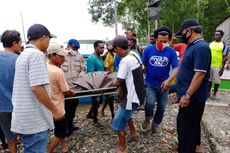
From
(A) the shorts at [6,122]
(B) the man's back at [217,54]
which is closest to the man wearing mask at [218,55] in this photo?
(B) the man's back at [217,54]

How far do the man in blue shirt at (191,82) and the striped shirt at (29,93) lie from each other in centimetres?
185

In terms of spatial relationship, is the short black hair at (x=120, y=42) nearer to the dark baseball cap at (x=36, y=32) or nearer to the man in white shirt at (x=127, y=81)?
the man in white shirt at (x=127, y=81)

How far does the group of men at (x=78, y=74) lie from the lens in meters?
2.78

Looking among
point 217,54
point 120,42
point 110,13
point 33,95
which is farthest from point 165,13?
point 33,95

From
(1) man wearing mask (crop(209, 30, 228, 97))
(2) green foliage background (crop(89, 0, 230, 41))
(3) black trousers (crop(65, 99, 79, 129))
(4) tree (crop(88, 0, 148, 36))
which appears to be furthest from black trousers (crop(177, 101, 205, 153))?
(4) tree (crop(88, 0, 148, 36))

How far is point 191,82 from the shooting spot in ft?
11.9

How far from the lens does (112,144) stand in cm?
488

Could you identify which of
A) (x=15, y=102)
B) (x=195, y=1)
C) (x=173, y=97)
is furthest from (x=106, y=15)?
(x=15, y=102)

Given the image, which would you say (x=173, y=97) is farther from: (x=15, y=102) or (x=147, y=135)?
(x=15, y=102)

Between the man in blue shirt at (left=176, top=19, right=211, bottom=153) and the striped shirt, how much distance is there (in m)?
1.85

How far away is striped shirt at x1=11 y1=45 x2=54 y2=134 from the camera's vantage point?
2684 mm

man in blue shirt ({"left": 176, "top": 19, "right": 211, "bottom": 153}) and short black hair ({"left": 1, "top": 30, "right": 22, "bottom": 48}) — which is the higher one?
short black hair ({"left": 1, "top": 30, "right": 22, "bottom": 48})

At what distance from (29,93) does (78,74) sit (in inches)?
114

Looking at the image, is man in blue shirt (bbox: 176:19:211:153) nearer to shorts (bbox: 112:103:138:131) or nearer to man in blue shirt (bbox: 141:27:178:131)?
shorts (bbox: 112:103:138:131)
